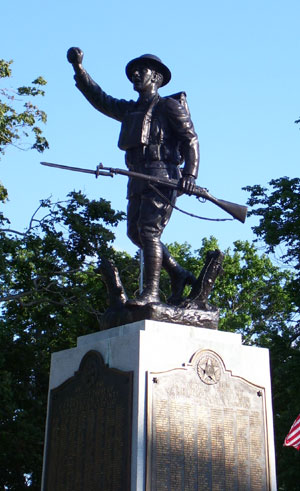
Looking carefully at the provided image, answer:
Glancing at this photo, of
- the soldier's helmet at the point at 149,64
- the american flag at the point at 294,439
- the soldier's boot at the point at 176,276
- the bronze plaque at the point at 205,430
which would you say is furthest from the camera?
the american flag at the point at 294,439

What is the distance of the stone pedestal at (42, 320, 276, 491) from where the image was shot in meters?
5.92

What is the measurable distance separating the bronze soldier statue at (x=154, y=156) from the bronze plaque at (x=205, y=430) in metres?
1.01

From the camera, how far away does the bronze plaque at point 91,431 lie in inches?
236

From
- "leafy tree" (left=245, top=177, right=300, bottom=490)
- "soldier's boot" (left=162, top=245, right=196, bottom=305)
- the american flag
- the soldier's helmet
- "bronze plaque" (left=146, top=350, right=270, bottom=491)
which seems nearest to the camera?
"bronze plaque" (left=146, top=350, right=270, bottom=491)

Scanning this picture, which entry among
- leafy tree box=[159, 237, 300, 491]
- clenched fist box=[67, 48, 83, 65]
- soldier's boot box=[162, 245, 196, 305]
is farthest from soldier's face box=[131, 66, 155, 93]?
leafy tree box=[159, 237, 300, 491]

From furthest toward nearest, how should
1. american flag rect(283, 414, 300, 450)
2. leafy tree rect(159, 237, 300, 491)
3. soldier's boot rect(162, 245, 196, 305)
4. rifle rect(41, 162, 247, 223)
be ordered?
leafy tree rect(159, 237, 300, 491) → american flag rect(283, 414, 300, 450) → soldier's boot rect(162, 245, 196, 305) → rifle rect(41, 162, 247, 223)

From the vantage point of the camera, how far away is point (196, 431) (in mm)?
6156

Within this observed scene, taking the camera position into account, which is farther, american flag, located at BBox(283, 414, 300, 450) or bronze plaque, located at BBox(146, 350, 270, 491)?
american flag, located at BBox(283, 414, 300, 450)

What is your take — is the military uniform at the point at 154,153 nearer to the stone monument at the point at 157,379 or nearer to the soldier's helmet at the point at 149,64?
the stone monument at the point at 157,379

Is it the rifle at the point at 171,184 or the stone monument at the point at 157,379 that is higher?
the rifle at the point at 171,184

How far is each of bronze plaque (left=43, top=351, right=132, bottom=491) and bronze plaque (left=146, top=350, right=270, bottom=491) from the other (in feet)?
0.86

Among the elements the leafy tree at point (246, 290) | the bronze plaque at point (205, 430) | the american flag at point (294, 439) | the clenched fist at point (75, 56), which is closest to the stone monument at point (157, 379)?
the bronze plaque at point (205, 430)

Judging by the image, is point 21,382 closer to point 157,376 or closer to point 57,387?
point 57,387

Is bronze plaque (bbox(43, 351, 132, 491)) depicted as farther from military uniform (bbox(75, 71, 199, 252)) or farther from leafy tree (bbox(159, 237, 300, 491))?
leafy tree (bbox(159, 237, 300, 491))
